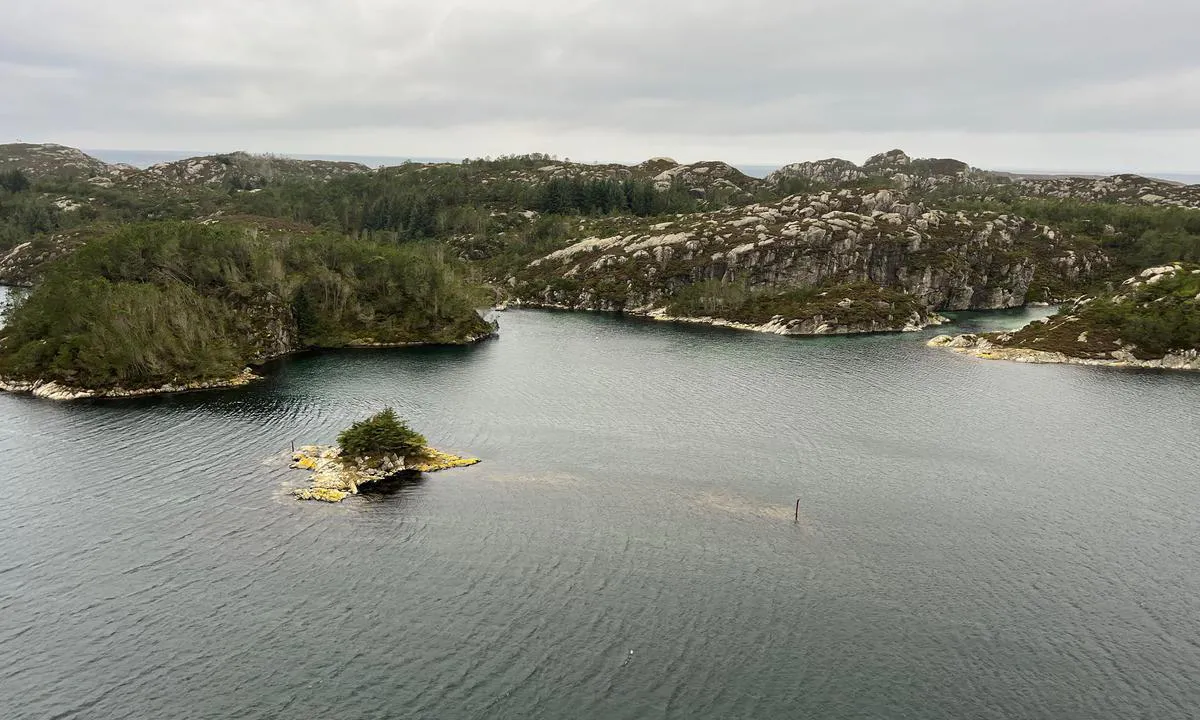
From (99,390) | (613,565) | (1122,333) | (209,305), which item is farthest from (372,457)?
(1122,333)

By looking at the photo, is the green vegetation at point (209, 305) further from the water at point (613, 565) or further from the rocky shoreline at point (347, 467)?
the rocky shoreline at point (347, 467)

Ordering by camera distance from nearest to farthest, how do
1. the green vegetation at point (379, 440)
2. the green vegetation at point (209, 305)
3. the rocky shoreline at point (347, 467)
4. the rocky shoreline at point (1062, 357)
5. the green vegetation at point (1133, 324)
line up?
the rocky shoreline at point (347, 467) → the green vegetation at point (379, 440) → the green vegetation at point (209, 305) → the rocky shoreline at point (1062, 357) → the green vegetation at point (1133, 324)

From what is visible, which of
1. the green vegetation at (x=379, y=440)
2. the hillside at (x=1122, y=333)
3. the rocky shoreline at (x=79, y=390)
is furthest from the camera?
the hillside at (x=1122, y=333)

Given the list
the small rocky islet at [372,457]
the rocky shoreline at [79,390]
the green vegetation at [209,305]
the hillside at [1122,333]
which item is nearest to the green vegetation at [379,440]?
the small rocky islet at [372,457]

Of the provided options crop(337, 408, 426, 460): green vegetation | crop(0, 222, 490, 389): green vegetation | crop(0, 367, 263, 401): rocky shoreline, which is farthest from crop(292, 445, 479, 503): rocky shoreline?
crop(0, 222, 490, 389): green vegetation

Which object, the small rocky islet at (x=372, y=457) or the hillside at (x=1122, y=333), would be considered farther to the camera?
the hillside at (x=1122, y=333)

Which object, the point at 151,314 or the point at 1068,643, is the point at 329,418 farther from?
the point at 1068,643

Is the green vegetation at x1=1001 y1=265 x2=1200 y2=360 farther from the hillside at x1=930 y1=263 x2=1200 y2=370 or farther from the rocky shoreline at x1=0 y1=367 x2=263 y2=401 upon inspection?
the rocky shoreline at x1=0 y1=367 x2=263 y2=401
